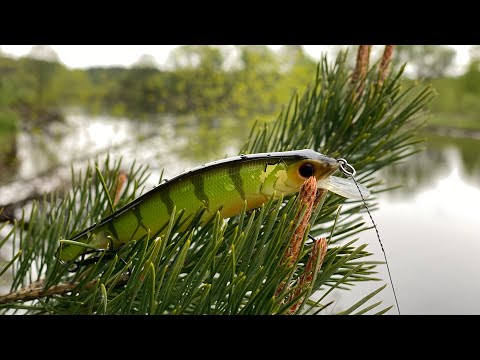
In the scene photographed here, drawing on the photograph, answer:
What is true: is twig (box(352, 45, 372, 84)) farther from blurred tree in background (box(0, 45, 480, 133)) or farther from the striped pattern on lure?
blurred tree in background (box(0, 45, 480, 133))

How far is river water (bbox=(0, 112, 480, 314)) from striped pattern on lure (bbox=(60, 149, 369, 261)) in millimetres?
2924

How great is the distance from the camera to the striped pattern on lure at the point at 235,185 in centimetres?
23

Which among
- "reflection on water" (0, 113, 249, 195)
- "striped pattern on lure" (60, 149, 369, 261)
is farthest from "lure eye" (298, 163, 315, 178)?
"reflection on water" (0, 113, 249, 195)

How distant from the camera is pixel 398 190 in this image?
18.5 ft

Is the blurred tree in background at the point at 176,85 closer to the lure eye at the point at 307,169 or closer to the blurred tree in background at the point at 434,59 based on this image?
the blurred tree in background at the point at 434,59

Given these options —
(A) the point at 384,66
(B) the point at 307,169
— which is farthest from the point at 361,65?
(B) the point at 307,169

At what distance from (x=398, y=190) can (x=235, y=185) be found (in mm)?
5779

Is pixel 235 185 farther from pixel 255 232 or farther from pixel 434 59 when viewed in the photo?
pixel 434 59

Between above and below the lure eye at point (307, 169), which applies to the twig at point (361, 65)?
above

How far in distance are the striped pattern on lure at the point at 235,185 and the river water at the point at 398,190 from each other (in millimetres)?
2924

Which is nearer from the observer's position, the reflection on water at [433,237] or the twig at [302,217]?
the twig at [302,217]

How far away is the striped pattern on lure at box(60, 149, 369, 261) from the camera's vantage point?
234mm

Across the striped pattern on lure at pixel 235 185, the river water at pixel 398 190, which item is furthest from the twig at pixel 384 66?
the river water at pixel 398 190
